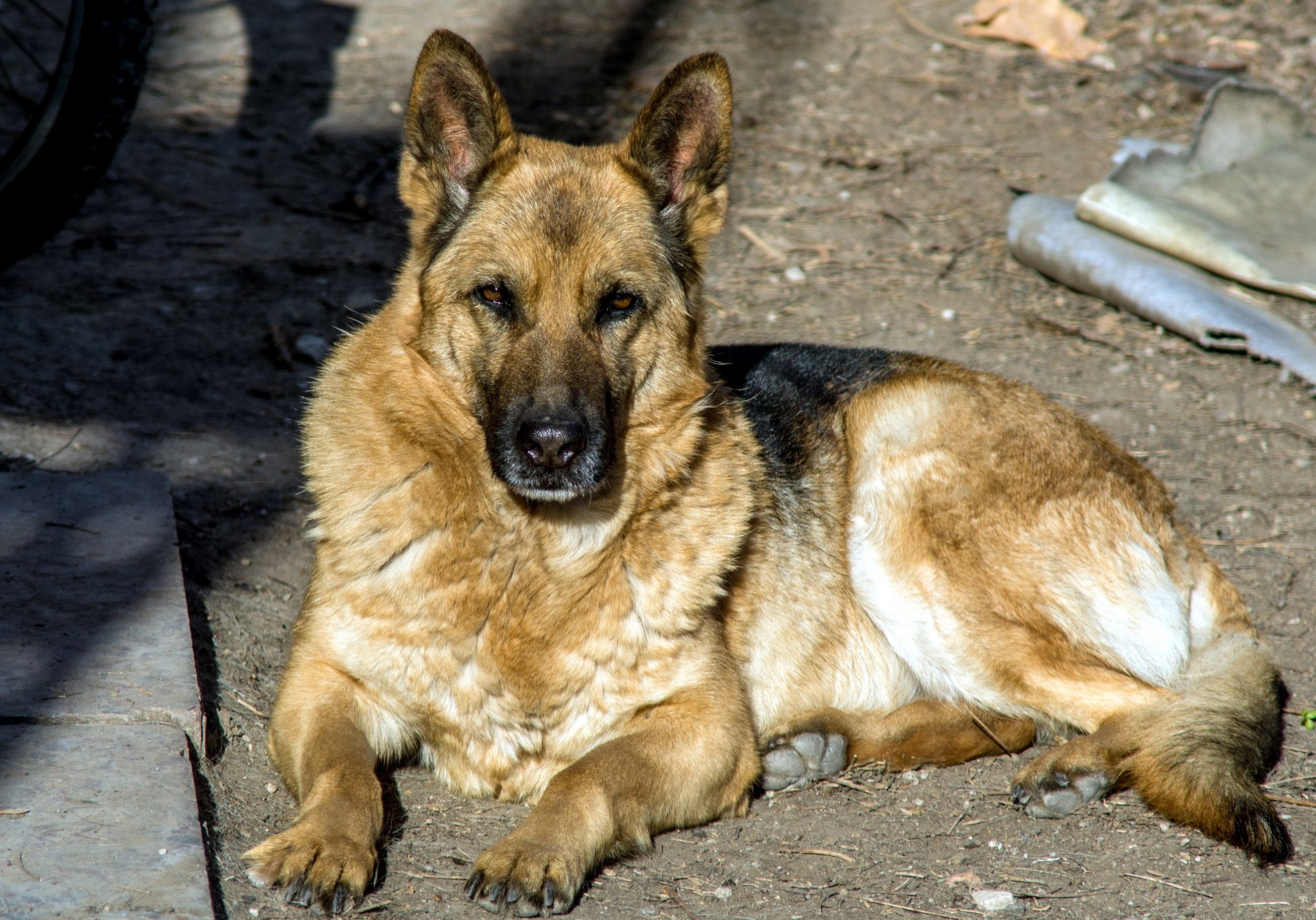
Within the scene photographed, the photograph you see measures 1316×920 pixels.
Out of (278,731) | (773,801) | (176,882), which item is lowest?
(773,801)

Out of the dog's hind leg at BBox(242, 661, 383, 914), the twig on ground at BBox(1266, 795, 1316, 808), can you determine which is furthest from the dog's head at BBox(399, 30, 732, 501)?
the twig on ground at BBox(1266, 795, 1316, 808)

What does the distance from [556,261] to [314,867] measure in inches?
67.6

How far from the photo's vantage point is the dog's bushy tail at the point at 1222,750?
337 centimetres

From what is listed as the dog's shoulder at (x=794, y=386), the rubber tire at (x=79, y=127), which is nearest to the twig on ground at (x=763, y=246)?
the dog's shoulder at (x=794, y=386)

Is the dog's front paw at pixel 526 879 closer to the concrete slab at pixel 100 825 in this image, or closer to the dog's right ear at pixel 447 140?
the concrete slab at pixel 100 825

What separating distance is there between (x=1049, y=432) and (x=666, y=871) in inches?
85.4

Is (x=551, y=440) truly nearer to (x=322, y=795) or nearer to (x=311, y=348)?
(x=322, y=795)

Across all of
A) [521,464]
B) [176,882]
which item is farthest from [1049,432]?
[176,882]

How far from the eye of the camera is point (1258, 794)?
3.45 meters

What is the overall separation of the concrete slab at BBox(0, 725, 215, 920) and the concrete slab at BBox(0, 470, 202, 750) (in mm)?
123

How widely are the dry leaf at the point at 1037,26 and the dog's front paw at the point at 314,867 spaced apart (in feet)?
27.9

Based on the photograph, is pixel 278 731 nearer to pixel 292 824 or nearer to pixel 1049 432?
pixel 292 824

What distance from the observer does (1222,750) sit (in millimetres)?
3564

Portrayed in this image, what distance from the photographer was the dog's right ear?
349 centimetres
